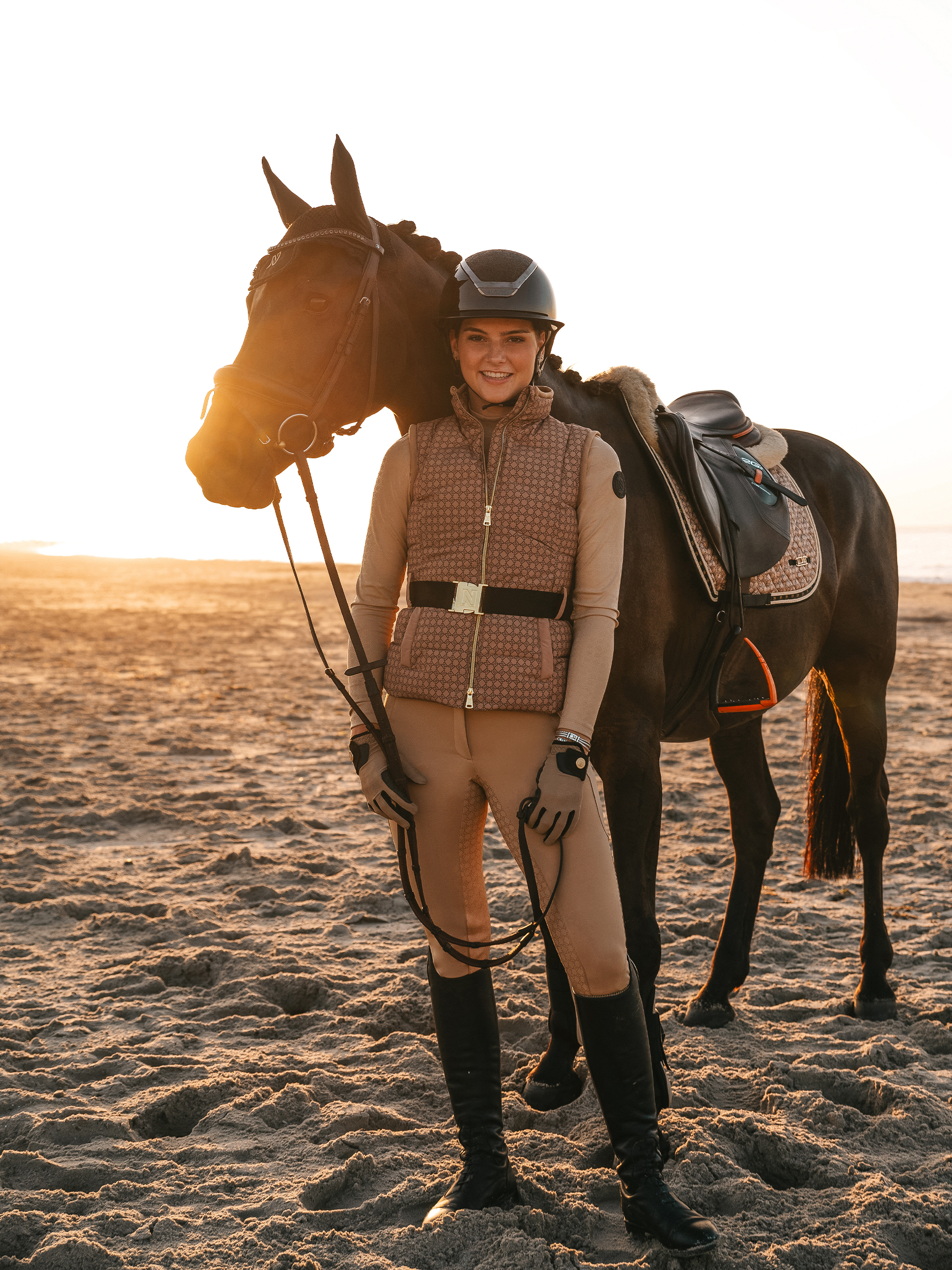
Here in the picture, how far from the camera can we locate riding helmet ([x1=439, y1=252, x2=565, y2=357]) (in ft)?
6.67

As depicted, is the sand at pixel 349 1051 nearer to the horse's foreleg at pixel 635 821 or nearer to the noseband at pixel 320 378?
the horse's foreleg at pixel 635 821

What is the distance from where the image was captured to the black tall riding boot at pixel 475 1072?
2.17 m

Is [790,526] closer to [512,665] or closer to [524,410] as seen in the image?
[524,410]

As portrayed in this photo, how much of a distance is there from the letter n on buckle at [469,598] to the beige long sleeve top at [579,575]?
8.2 inches

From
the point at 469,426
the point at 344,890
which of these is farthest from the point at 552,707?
the point at 344,890

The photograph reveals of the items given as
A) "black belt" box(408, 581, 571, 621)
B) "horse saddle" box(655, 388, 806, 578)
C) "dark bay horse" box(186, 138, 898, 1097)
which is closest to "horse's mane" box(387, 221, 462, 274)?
"dark bay horse" box(186, 138, 898, 1097)

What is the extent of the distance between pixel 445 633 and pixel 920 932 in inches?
111

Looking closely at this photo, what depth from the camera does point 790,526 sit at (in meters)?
3.14

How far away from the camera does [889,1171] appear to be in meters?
2.29

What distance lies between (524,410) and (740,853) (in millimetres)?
2127

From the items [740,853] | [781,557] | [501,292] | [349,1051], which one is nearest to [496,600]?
[501,292]

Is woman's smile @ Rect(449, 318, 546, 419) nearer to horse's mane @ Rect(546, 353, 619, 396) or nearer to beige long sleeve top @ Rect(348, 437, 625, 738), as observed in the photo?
beige long sleeve top @ Rect(348, 437, 625, 738)

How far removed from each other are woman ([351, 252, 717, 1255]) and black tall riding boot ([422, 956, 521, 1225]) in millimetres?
14

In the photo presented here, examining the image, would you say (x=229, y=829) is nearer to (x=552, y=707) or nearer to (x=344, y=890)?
(x=344, y=890)
